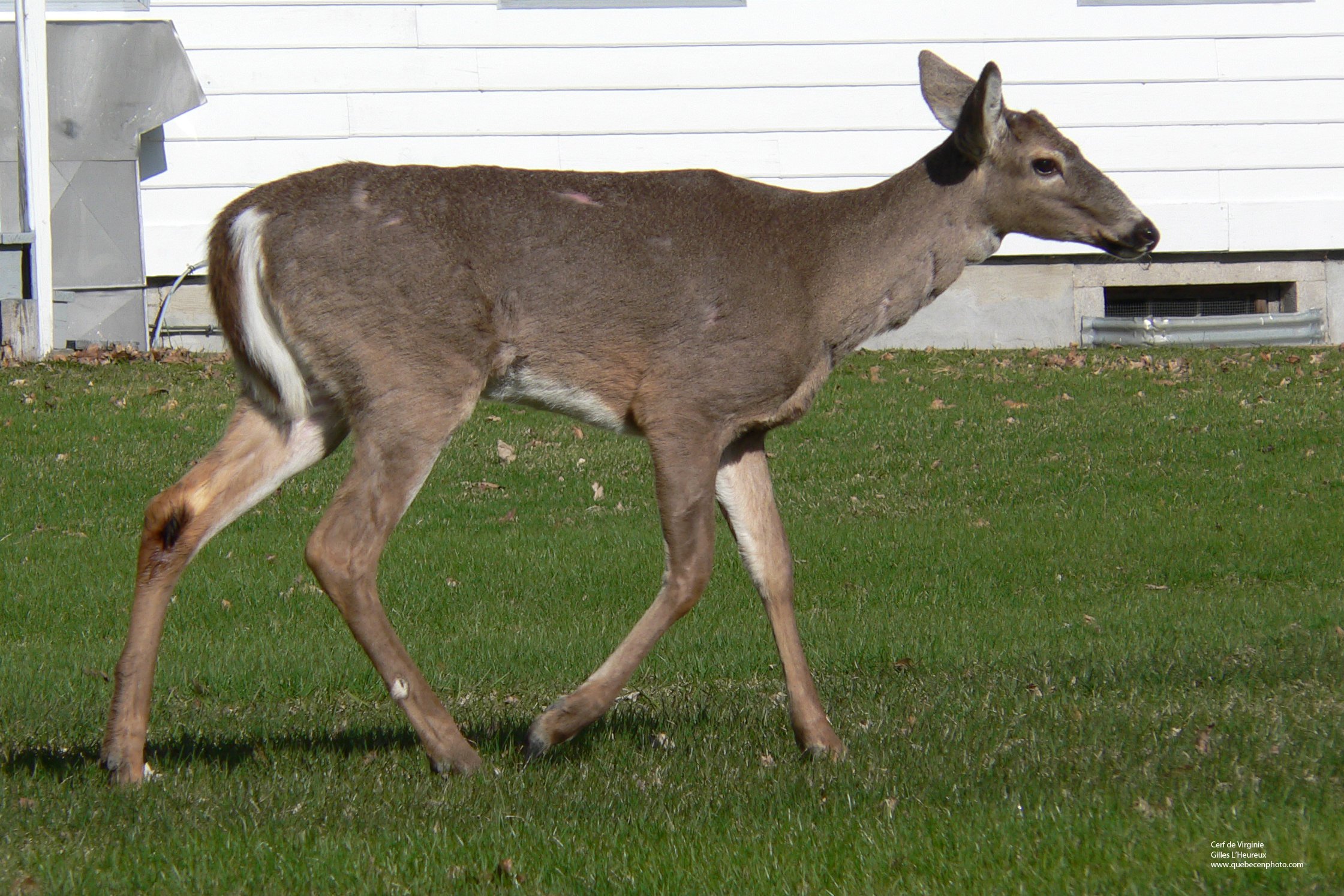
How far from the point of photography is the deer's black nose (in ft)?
18.6

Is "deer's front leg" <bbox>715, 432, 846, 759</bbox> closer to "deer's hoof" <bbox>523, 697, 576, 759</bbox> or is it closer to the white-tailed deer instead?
the white-tailed deer

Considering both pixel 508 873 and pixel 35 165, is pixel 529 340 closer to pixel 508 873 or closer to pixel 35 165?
pixel 508 873

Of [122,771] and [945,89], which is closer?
[122,771]

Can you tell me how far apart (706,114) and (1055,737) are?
1030 cm

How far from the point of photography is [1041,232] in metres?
5.72

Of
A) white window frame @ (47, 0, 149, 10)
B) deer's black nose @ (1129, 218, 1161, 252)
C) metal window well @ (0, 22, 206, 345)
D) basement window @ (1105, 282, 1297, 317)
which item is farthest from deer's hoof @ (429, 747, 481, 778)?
basement window @ (1105, 282, 1297, 317)

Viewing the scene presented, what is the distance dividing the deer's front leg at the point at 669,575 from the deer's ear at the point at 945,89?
69.5 inches

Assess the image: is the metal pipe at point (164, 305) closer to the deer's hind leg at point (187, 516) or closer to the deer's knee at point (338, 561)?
the deer's hind leg at point (187, 516)

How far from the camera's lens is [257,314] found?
194 inches

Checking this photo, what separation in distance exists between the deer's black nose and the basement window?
10276mm

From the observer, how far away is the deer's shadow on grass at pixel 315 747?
16.7ft

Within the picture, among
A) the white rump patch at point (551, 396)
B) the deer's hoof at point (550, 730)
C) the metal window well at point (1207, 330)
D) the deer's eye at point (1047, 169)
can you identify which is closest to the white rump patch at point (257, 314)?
the white rump patch at point (551, 396)

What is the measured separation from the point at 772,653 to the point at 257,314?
328 centimetres

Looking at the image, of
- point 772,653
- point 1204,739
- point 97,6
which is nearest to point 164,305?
point 97,6
